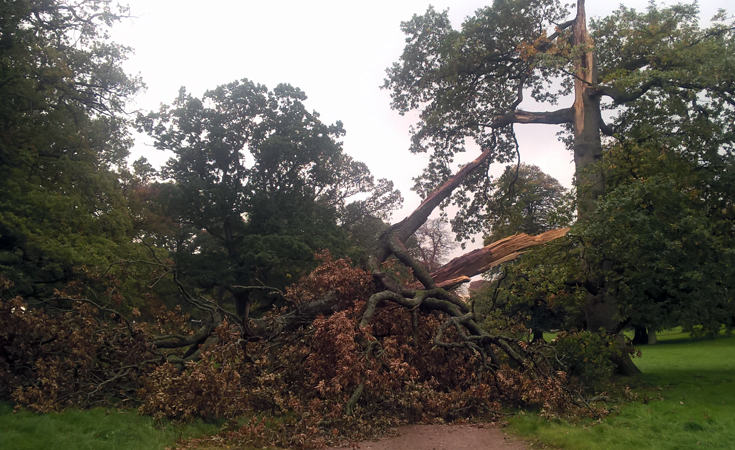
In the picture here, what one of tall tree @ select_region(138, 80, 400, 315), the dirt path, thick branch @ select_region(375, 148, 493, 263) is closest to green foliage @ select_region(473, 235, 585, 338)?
thick branch @ select_region(375, 148, 493, 263)

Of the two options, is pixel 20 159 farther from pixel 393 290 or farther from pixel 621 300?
pixel 621 300

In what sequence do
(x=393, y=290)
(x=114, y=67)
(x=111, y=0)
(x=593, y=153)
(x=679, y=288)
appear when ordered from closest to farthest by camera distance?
(x=679, y=288), (x=393, y=290), (x=593, y=153), (x=111, y=0), (x=114, y=67)

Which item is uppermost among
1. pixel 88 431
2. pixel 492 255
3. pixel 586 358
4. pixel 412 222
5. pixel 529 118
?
pixel 529 118

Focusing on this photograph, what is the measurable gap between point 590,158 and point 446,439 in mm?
8371

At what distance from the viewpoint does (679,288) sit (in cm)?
704

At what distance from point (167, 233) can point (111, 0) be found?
34.0 feet

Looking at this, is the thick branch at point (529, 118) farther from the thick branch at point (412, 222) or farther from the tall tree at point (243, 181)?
the tall tree at point (243, 181)

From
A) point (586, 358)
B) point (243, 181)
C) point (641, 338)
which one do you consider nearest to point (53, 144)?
point (243, 181)

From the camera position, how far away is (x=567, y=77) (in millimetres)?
13586

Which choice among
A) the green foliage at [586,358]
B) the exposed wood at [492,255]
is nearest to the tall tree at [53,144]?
the exposed wood at [492,255]

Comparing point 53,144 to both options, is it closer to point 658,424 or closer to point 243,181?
point 243,181

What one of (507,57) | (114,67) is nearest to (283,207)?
(114,67)

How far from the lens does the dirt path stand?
15.3 ft

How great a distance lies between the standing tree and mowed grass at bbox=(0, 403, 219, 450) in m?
7.00
